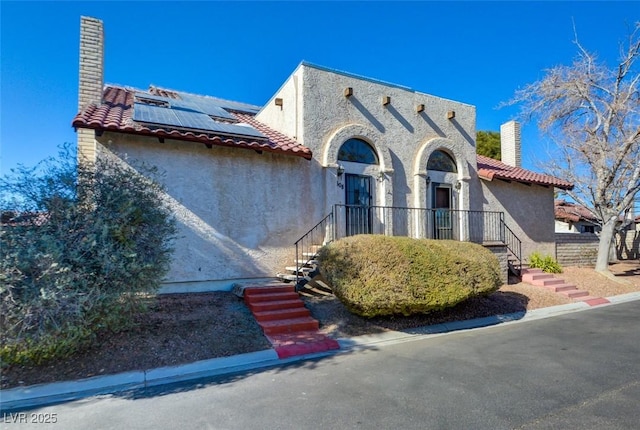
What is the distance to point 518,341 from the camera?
714 centimetres

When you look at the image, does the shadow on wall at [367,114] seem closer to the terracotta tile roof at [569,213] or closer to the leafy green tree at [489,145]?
the terracotta tile roof at [569,213]

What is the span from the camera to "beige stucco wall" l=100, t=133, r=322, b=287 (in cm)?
909

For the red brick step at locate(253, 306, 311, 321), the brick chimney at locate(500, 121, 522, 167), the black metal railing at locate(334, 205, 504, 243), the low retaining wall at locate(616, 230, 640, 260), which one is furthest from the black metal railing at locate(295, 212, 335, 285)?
the low retaining wall at locate(616, 230, 640, 260)

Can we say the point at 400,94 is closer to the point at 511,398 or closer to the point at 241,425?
the point at 511,398

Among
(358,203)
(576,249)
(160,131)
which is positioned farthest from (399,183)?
(576,249)

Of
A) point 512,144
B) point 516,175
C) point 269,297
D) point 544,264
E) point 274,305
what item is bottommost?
point 274,305

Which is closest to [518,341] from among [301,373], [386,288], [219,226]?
[386,288]

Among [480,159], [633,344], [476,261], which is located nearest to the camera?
[633,344]

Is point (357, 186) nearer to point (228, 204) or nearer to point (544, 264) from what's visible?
point (228, 204)

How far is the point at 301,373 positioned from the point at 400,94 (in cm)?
1063

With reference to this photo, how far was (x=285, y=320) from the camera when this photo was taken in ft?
25.5

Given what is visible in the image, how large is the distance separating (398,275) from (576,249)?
14.2 metres

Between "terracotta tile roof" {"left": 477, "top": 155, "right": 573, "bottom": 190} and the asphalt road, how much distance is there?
28.1ft

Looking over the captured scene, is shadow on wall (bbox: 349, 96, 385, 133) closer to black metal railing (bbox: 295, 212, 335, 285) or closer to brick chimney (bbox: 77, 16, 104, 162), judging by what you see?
black metal railing (bbox: 295, 212, 335, 285)
